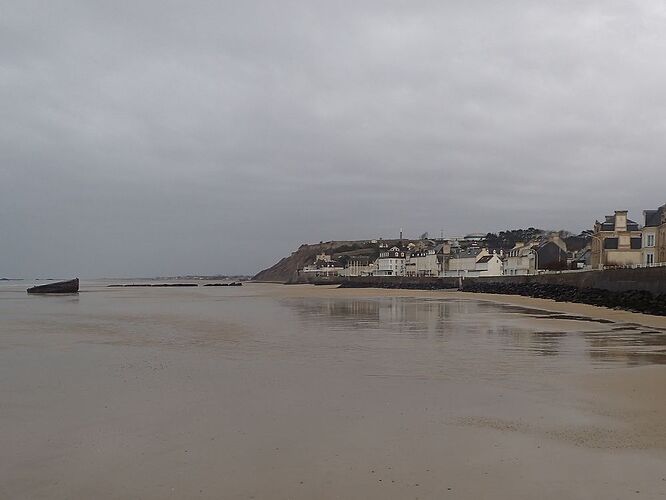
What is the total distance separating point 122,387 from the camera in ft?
27.5

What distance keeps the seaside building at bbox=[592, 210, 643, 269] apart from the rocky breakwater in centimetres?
618

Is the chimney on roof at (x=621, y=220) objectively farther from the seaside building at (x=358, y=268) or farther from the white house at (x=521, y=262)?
the seaside building at (x=358, y=268)

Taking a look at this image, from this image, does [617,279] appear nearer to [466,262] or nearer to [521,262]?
[521,262]

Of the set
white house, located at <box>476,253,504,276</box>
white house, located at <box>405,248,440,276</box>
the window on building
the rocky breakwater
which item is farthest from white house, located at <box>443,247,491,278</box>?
the window on building

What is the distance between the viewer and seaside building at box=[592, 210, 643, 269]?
43969 millimetres

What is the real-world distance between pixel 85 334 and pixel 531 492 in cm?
1462

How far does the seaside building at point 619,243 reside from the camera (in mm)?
43969

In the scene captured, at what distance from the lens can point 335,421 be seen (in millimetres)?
6426

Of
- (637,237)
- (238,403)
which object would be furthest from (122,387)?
(637,237)

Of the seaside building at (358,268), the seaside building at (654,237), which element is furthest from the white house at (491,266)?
the seaside building at (358,268)

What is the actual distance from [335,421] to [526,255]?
65.6 metres

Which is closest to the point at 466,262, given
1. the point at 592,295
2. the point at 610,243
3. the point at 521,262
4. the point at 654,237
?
the point at 521,262

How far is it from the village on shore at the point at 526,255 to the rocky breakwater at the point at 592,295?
4.06 m

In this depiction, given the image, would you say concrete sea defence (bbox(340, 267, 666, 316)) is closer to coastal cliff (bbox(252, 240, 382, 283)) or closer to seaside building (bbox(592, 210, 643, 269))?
seaside building (bbox(592, 210, 643, 269))
